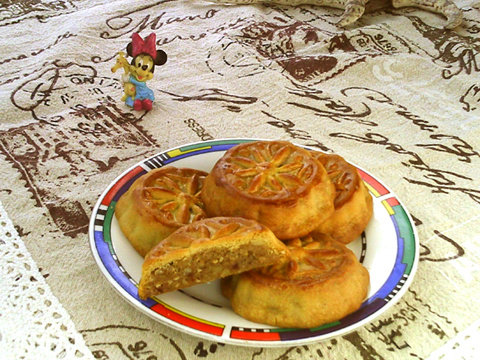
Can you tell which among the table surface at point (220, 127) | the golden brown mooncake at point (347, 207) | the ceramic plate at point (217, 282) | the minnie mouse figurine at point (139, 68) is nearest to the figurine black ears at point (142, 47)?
the minnie mouse figurine at point (139, 68)

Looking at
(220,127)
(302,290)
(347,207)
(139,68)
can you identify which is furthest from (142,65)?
(302,290)

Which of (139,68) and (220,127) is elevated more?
(139,68)

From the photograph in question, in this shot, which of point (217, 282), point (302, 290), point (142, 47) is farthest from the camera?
point (142, 47)

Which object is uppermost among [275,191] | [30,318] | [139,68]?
[275,191]

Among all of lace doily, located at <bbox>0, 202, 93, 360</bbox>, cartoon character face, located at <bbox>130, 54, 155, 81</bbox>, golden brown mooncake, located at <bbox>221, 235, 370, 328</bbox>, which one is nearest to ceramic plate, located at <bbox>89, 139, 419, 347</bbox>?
golden brown mooncake, located at <bbox>221, 235, 370, 328</bbox>

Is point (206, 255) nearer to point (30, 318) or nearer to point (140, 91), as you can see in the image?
point (30, 318)

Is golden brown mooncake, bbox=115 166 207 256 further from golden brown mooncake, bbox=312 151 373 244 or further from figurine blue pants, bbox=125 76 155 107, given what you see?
figurine blue pants, bbox=125 76 155 107

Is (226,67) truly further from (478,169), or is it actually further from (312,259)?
(312,259)

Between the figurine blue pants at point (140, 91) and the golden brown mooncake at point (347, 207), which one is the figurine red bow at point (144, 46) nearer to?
the figurine blue pants at point (140, 91)
